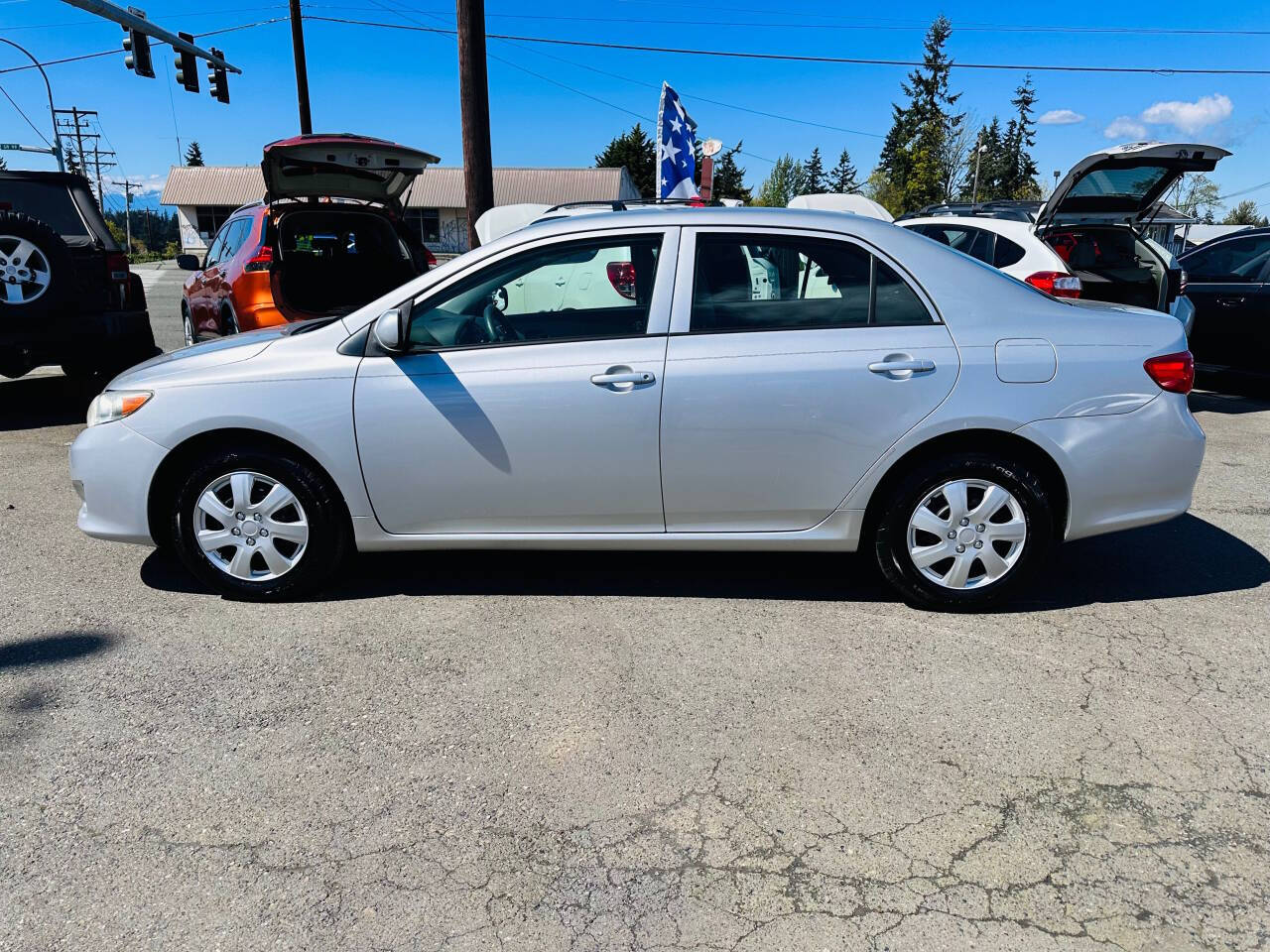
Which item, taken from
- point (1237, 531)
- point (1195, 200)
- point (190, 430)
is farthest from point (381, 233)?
point (1195, 200)

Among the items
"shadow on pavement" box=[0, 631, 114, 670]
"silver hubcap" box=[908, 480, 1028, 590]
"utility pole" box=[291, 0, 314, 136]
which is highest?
"utility pole" box=[291, 0, 314, 136]

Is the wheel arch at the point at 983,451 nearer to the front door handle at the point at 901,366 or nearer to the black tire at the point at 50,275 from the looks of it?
the front door handle at the point at 901,366

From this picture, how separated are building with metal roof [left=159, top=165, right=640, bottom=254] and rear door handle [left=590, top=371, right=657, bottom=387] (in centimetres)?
4576

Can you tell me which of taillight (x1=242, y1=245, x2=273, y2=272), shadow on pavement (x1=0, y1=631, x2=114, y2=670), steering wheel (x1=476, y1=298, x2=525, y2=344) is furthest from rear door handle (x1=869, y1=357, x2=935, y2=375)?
taillight (x1=242, y1=245, x2=273, y2=272)

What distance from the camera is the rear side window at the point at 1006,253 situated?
798 cm

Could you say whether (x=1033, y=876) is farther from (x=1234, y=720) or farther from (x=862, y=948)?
(x=1234, y=720)

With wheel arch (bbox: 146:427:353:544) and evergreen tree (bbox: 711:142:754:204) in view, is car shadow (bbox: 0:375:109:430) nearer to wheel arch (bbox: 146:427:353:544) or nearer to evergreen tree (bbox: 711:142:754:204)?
wheel arch (bbox: 146:427:353:544)

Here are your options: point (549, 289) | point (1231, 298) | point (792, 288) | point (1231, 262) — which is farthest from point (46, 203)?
point (1231, 262)

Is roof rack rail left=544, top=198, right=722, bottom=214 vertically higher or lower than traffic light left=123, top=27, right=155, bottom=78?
lower

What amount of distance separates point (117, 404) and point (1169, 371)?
4465 millimetres

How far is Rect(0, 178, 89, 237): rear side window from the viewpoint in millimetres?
7262

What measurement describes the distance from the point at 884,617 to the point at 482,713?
178 cm

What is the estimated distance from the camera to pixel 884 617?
3859 mm

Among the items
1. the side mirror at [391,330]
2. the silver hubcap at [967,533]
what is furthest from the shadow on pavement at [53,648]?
the silver hubcap at [967,533]
